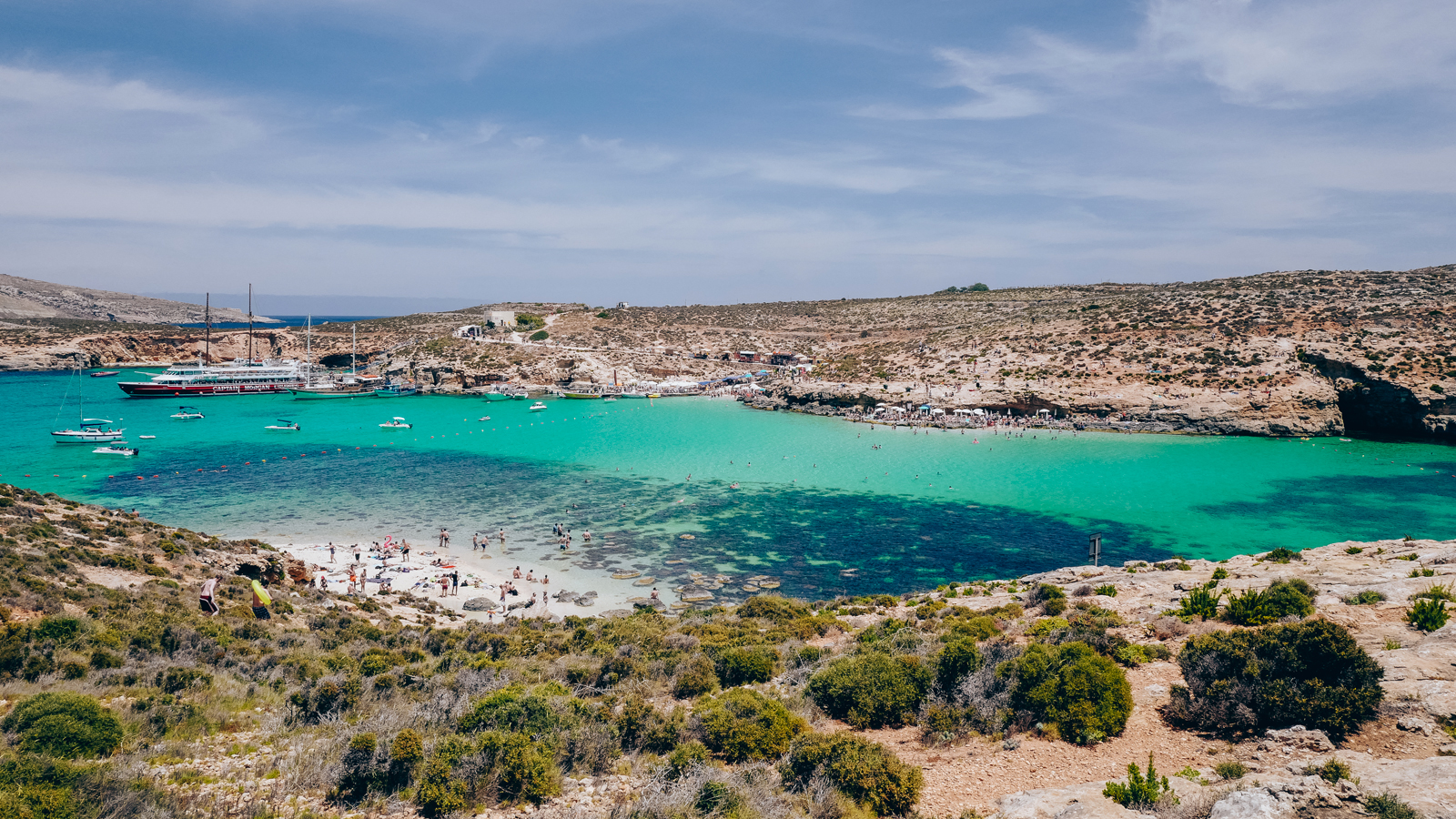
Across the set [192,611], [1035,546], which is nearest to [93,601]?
[192,611]

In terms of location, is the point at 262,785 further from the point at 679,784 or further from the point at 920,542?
the point at 920,542

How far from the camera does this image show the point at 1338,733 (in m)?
8.72

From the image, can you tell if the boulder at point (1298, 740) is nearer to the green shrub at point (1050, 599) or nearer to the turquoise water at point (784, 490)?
the green shrub at point (1050, 599)

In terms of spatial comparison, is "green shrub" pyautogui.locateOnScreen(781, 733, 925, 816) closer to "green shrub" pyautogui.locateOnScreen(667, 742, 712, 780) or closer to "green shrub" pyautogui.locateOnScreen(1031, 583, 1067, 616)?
"green shrub" pyautogui.locateOnScreen(667, 742, 712, 780)

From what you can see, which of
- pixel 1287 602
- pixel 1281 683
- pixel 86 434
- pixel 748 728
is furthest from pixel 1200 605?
pixel 86 434

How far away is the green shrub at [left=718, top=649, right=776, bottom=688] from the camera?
13422mm

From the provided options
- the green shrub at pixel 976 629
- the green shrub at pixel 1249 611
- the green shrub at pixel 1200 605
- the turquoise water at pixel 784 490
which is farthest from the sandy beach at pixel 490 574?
the green shrub at pixel 1249 611

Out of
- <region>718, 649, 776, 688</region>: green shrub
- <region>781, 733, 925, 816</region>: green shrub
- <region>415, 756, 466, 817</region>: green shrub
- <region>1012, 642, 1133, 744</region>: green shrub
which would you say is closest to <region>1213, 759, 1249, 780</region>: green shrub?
<region>1012, 642, 1133, 744</region>: green shrub

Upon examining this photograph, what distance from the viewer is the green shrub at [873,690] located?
36.4 ft

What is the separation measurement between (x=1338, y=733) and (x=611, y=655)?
12.3 meters

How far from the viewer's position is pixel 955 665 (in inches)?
472

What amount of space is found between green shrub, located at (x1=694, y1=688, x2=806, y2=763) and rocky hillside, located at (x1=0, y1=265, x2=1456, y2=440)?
62.5 m

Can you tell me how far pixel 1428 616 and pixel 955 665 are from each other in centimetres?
870

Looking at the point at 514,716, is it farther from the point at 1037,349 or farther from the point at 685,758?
the point at 1037,349
